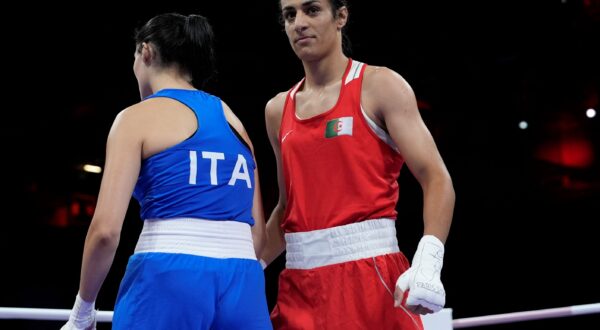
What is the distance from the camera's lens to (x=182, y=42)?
1712 mm

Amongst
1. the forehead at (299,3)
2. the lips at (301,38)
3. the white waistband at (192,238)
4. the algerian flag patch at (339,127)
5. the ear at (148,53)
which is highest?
the forehead at (299,3)

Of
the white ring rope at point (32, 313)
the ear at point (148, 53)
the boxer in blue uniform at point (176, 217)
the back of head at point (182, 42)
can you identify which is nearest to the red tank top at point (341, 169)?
the boxer in blue uniform at point (176, 217)

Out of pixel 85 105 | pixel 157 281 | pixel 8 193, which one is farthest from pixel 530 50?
pixel 157 281

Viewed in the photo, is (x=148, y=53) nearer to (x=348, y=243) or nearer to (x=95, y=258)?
(x=95, y=258)

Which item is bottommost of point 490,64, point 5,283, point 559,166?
point 5,283

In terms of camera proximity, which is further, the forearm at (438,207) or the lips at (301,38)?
the lips at (301,38)

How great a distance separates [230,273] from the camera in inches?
61.1

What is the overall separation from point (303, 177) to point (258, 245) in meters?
Result: 0.21

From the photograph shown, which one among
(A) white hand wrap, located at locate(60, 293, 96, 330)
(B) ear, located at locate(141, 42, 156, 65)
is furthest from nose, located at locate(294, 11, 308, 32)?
(A) white hand wrap, located at locate(60, 293, 96, 330)

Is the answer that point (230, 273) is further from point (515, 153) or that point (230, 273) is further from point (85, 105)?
point (515, 153)

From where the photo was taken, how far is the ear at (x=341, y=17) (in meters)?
2.04

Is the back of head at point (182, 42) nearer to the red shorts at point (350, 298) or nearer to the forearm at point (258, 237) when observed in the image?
the forearm at point (258, 237)

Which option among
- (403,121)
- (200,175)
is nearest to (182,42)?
(200,175)

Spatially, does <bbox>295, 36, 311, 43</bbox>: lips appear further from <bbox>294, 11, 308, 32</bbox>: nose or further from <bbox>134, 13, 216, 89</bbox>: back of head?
<bbox>134, 13, 216, 89</bbox>: back of head
